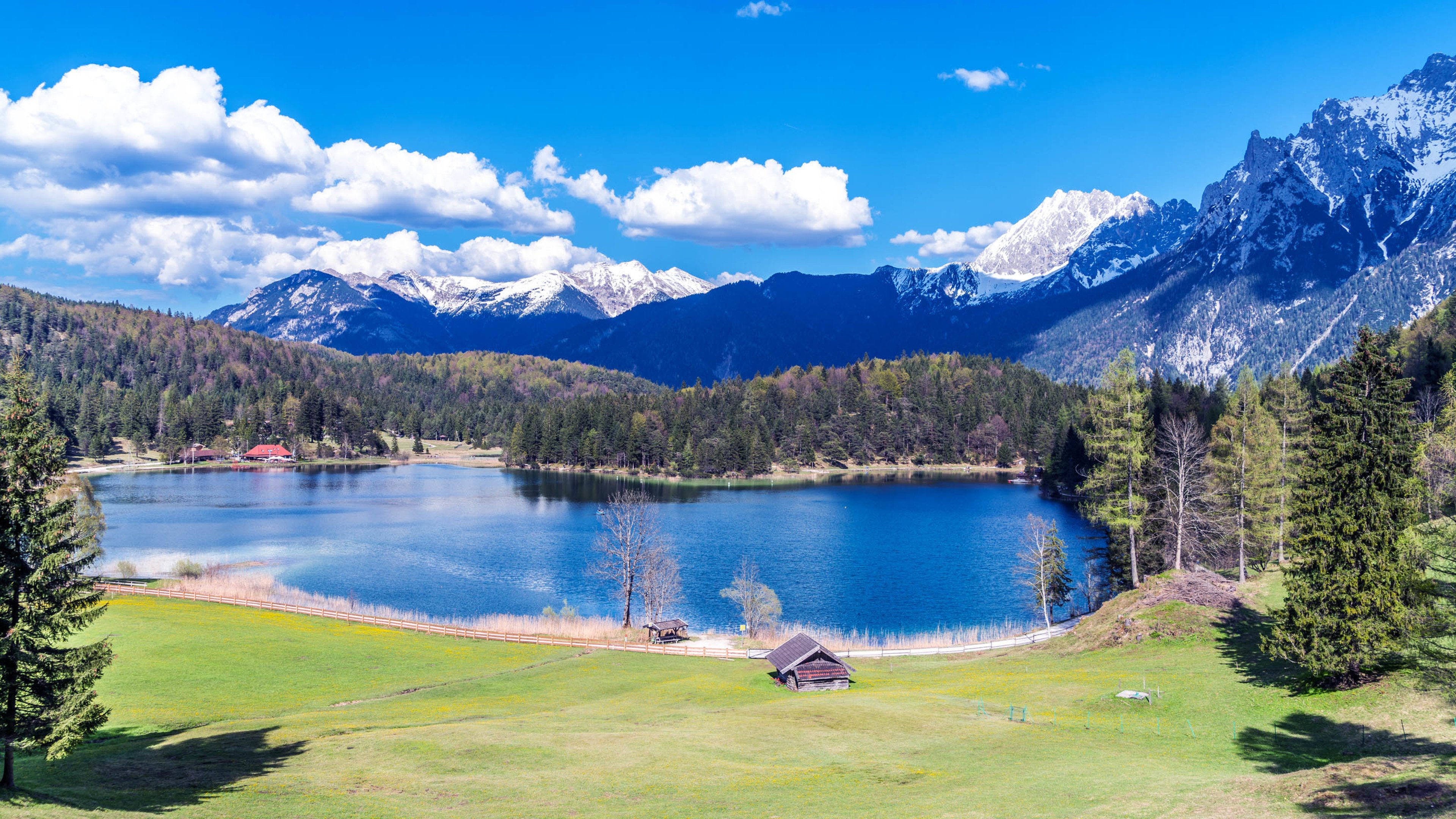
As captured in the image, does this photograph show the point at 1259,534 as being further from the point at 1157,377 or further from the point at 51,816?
the point at 1157,377

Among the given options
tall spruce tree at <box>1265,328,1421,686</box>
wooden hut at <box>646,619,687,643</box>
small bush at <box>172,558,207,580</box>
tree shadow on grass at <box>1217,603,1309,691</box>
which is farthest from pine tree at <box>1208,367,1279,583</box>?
small bush at <box>172,558,207,580</box>

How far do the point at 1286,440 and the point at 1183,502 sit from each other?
11967mm

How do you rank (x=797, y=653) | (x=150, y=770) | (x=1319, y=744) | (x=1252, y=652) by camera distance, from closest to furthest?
(x=150, y=770)
(x=1319, y=744)
(x=1252, y=652)
(x=797, y=653)

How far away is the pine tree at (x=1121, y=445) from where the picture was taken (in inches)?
2233

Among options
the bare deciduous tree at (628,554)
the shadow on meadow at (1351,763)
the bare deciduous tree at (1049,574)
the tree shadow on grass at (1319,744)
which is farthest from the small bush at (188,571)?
the shadow on meadow at (1351,763)

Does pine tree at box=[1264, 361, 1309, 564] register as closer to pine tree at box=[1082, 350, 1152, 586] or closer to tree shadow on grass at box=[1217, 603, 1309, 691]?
pine tree at box=[1082, 350, 1152, 586]

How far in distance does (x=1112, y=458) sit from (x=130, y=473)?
710 ft

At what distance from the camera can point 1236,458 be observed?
209 ft

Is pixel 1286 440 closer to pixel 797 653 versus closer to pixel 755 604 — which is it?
pixel 755 604

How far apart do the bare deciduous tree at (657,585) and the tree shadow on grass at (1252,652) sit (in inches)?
1462

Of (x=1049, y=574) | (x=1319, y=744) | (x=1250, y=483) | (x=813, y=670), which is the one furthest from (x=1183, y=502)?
(x=813, y=670)

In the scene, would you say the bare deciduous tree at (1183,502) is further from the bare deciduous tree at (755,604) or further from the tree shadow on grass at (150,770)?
Result: the tree shadow on grass at (150,770)

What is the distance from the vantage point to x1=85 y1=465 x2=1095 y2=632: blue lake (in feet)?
244

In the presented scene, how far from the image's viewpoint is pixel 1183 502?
56812 millimetres
